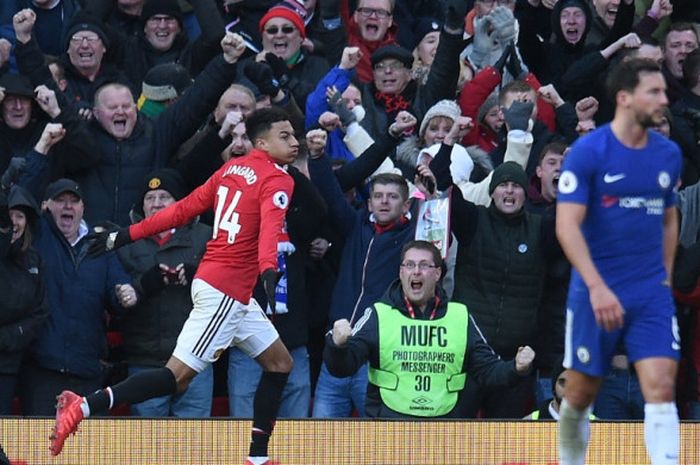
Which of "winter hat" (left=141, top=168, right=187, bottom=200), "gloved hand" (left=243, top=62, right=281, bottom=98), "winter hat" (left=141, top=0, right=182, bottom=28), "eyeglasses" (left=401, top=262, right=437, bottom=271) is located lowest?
"eyeglasses" (left=401, top=262, right=437, bottom=271)

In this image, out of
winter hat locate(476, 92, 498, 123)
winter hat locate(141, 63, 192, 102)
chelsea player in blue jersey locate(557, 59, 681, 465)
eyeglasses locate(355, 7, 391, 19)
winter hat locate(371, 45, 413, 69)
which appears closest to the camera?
chelsea player in blue jersey locate(557, 59, 681, 465)

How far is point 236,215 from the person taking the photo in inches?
426

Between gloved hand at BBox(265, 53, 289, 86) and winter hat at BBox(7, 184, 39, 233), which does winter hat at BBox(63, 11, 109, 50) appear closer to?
gloved hand at BBox(265, 53, 289, 86)

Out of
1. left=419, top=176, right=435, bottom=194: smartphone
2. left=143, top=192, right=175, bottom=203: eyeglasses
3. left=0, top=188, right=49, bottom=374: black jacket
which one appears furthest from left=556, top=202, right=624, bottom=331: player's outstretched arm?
left=0, top=188, right=49, bottom=374: black jacket

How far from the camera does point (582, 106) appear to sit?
44.7ft

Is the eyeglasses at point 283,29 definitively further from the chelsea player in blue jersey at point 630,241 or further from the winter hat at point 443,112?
the chelsea player in blue jersey at point 630,241

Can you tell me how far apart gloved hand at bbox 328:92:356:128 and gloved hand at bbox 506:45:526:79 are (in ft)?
6.76

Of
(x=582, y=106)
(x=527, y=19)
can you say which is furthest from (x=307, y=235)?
(x=527, y=19)

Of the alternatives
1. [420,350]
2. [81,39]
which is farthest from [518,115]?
[81,39]

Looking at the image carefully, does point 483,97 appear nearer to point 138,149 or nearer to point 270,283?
point 138,149

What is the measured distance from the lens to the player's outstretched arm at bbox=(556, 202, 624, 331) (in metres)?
8.50

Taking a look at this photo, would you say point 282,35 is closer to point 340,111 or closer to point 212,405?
point 340,111

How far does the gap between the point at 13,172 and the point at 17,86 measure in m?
0.70

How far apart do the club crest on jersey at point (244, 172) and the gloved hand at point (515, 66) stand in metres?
4.53
